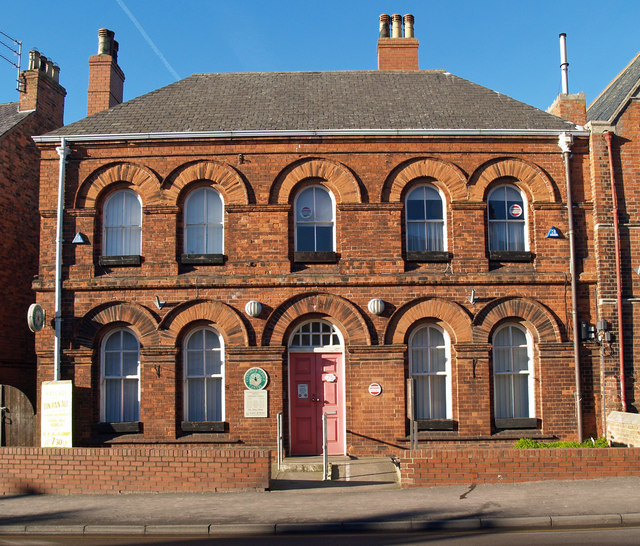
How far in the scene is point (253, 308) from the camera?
15.0m

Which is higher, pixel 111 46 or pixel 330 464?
pixel 111 46

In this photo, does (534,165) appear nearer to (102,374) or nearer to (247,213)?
(247,213)

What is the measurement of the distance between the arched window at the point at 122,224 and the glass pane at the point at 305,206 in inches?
144

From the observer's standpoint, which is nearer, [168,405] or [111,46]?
[168,405]

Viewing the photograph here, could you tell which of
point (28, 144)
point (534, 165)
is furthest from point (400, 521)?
point (28, 144)

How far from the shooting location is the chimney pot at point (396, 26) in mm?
19625

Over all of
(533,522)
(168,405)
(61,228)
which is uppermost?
(61,228)

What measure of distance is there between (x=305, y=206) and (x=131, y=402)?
233 inches

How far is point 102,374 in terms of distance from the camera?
15.5 metres

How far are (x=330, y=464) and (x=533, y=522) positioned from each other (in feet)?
17.4

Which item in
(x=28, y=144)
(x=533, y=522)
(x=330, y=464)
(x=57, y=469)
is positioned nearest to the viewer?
(x=533, y=522)

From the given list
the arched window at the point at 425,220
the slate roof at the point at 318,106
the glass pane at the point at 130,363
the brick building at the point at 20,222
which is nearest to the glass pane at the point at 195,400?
the glass pane at the point at 130,363

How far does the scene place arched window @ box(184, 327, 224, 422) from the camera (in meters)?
15.3

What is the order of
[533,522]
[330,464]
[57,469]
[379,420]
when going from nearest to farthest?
[533,522]
[57,469]
[330,464]
[379,420]
